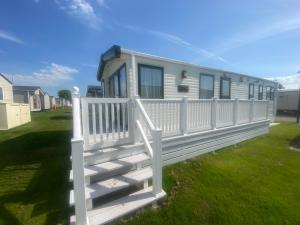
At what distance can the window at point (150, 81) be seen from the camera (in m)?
6.18

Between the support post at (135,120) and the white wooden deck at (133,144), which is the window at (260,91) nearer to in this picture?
the white wooden deck at (133,144)

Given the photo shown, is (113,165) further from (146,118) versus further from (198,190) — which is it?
(198,190)

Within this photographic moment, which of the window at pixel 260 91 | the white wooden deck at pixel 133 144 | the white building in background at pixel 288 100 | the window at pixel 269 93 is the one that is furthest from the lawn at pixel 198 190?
the white building in background at pixel 288 100

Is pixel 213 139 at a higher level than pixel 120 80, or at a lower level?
lower

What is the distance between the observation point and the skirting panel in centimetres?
446

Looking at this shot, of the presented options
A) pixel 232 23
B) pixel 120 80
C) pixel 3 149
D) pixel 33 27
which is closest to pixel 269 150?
pixel 232 23

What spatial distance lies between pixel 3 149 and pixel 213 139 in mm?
7854

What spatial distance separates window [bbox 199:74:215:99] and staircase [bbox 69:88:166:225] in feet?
17.9

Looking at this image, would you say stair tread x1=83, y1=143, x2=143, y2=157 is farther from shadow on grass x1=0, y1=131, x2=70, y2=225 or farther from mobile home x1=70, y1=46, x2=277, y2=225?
shadow on grass x1=0, y1=131, x2=70, y2=225

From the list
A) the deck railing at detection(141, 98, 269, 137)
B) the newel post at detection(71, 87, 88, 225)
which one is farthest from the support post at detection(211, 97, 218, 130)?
the newel post at detection(71, 87, 88, 225)

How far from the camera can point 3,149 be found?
Answer: 20.6ft

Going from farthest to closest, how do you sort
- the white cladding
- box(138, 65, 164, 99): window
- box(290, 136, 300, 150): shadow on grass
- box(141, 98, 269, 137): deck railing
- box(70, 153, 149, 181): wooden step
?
box(290, 136, 300, 150): shadow on grass
box(138, 65, 164, 99): window
the white cladding
box(141, 98, 269, 137): deck railing
box(70, 153, 149, 181): wooden step

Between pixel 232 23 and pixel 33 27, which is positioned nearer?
pixel 232 23

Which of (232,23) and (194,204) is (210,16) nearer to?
(232,23)
